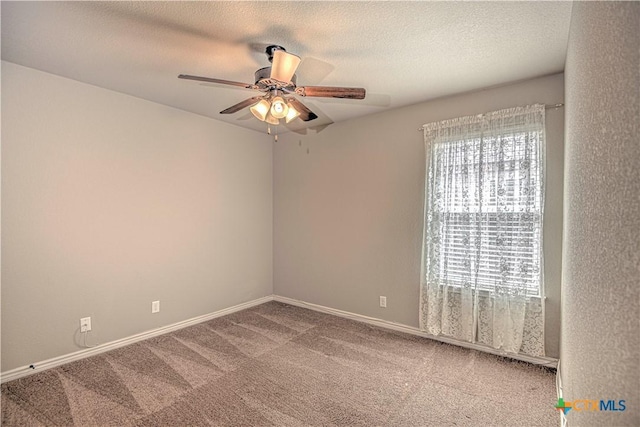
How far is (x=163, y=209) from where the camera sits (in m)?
3.30

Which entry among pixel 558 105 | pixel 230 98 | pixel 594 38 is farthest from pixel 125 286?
pixel 558 105

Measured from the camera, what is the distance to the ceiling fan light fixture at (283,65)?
5.98 ft

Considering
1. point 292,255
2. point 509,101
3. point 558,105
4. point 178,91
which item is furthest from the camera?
point 292,255

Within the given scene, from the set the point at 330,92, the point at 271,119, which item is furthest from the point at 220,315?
the point at 330,92

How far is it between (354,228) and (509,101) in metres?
2.00

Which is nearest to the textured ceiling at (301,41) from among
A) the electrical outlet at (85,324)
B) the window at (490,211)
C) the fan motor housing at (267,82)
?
the fan motor housing at (267,82)

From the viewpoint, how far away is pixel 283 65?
6.20ft

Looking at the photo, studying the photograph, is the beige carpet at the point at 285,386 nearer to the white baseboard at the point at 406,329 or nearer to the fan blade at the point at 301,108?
the white baseboard at the point at 406,329

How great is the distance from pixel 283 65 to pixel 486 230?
220 cm

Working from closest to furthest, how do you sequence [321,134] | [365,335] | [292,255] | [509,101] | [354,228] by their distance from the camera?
1. [509,101]
2. [365,335]
3. [354,228]
4. [321,134]
5. [292,255]

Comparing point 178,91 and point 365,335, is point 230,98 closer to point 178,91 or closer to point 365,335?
point 178,91

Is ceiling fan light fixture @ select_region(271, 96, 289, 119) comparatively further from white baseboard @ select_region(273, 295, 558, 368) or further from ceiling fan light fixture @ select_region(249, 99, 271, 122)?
white baseboard @ select_region(273, 295, 558, 368)

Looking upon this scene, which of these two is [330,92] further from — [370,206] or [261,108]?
[370,206]

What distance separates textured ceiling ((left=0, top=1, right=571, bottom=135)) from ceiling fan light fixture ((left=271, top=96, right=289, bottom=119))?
37cm
